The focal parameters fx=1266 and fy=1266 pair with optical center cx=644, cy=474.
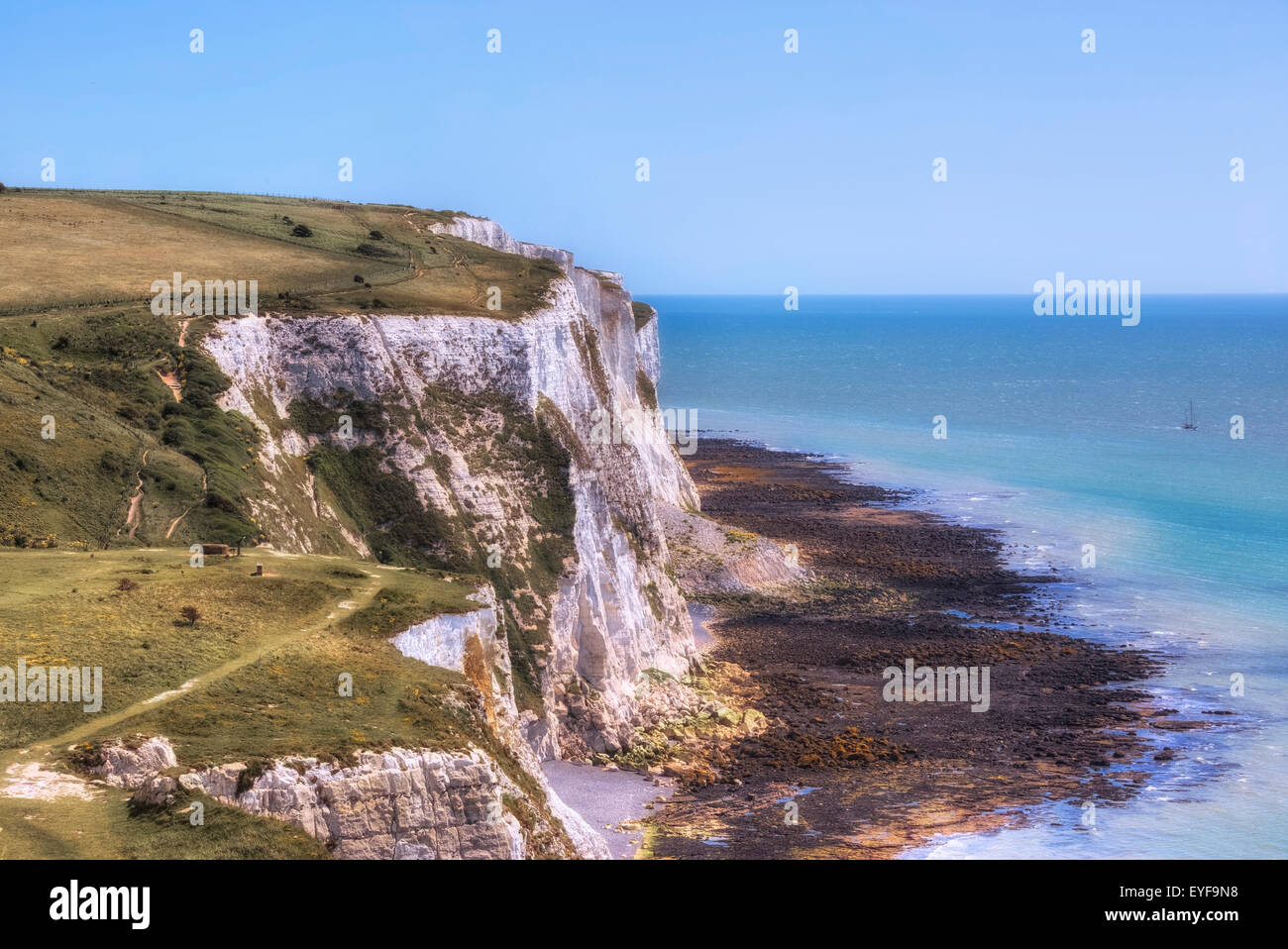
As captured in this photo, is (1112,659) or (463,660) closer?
(463,660)

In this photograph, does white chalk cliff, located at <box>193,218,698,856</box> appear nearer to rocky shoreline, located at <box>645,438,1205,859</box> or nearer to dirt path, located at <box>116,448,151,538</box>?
dirt path, located at <box>116,448,151,538</box>

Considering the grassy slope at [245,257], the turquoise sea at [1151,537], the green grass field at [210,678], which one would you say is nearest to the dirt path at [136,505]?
the green grass field at [210,678]

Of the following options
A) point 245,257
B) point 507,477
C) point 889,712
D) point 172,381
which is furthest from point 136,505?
point 245,257

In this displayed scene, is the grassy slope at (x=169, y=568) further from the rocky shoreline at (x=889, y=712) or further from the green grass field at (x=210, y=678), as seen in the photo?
the rocky shoreline at (x=889, y=712)

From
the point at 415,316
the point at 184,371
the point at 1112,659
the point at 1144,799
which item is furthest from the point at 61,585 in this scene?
the point at 1112,659

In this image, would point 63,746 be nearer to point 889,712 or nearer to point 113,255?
point 889,712
